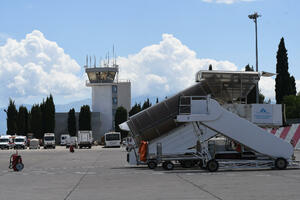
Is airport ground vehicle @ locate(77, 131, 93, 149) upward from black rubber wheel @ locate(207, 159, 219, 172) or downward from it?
upward

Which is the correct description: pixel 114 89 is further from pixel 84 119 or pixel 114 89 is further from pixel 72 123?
pixel 72 123

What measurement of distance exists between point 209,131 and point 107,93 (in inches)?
4126

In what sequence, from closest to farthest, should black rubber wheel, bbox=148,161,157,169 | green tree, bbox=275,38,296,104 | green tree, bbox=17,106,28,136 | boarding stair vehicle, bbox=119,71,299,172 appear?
boarding stair vehicle, bbox=119,71,299,172 → black rubber wheel, bbox=148,161,157,169 → green tree, bbox=275,38,296,104 → green tree, bbox=17,106,28,136

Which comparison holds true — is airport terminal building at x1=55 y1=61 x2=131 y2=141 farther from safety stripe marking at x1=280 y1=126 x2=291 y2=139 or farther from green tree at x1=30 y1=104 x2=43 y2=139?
safety stripe marking at x1=280 y1=126 x2=291 y2=139

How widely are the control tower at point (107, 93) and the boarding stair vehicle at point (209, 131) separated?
101011mm

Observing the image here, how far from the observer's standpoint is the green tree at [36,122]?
404 ft

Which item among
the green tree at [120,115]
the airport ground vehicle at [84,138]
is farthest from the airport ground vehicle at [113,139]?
the green tree at [120,115]

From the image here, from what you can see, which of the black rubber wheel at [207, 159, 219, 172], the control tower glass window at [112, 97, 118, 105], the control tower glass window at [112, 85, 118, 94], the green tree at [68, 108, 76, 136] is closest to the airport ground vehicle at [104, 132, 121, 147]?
the green tree at [68, 108, 76, 136]

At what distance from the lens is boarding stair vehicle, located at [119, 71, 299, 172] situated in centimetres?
2492

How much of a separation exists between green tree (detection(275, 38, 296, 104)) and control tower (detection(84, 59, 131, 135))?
58.3m

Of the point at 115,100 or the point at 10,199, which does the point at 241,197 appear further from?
the point at 115,100

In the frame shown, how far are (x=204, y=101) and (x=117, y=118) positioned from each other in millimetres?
100560

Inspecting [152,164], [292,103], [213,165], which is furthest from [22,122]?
[213,165]

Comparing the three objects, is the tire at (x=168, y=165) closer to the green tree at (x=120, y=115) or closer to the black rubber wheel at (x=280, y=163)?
the black rubber wheel at (x=280, y=163)
